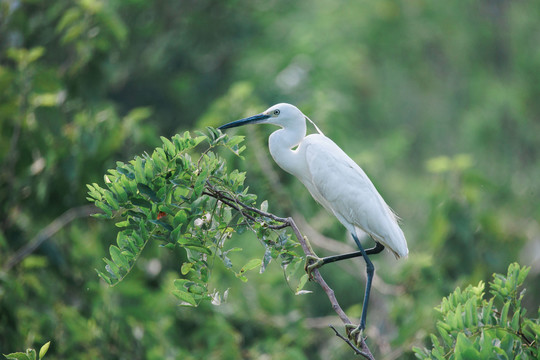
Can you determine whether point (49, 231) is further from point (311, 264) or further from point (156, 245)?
point (311, 264)

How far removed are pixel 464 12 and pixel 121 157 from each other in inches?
435

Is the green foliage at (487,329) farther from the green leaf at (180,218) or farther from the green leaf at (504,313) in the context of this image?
the green leaf at (180,218)

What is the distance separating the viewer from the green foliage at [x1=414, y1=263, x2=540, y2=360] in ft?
6.84

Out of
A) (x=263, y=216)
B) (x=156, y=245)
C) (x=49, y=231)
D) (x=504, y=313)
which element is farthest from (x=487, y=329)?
(x=49, y=231)

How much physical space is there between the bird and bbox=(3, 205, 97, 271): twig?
6.45 feet

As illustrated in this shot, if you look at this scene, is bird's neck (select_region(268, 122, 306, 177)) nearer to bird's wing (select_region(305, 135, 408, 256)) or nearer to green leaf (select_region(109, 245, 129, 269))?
bird's wing (select_region(305, 135, 408, 256))

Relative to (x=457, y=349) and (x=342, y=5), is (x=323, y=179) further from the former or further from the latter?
(x=342, y=5)

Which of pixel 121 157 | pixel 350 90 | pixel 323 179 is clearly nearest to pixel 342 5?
pixel 350 90

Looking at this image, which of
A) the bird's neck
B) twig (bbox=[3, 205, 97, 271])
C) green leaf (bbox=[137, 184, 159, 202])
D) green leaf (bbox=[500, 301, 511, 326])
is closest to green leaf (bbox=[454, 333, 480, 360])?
green leaf (bbox=[500, 301, 511, 326])

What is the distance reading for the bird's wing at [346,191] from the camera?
303 cm

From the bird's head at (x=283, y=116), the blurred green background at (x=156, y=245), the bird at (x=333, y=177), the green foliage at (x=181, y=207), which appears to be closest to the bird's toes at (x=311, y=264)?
the bird at (x=333, y=177)

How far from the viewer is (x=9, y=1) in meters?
4.65

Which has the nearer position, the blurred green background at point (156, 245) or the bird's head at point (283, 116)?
the bird's head at point (283, 116)

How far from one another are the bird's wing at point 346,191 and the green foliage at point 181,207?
0.76 m
